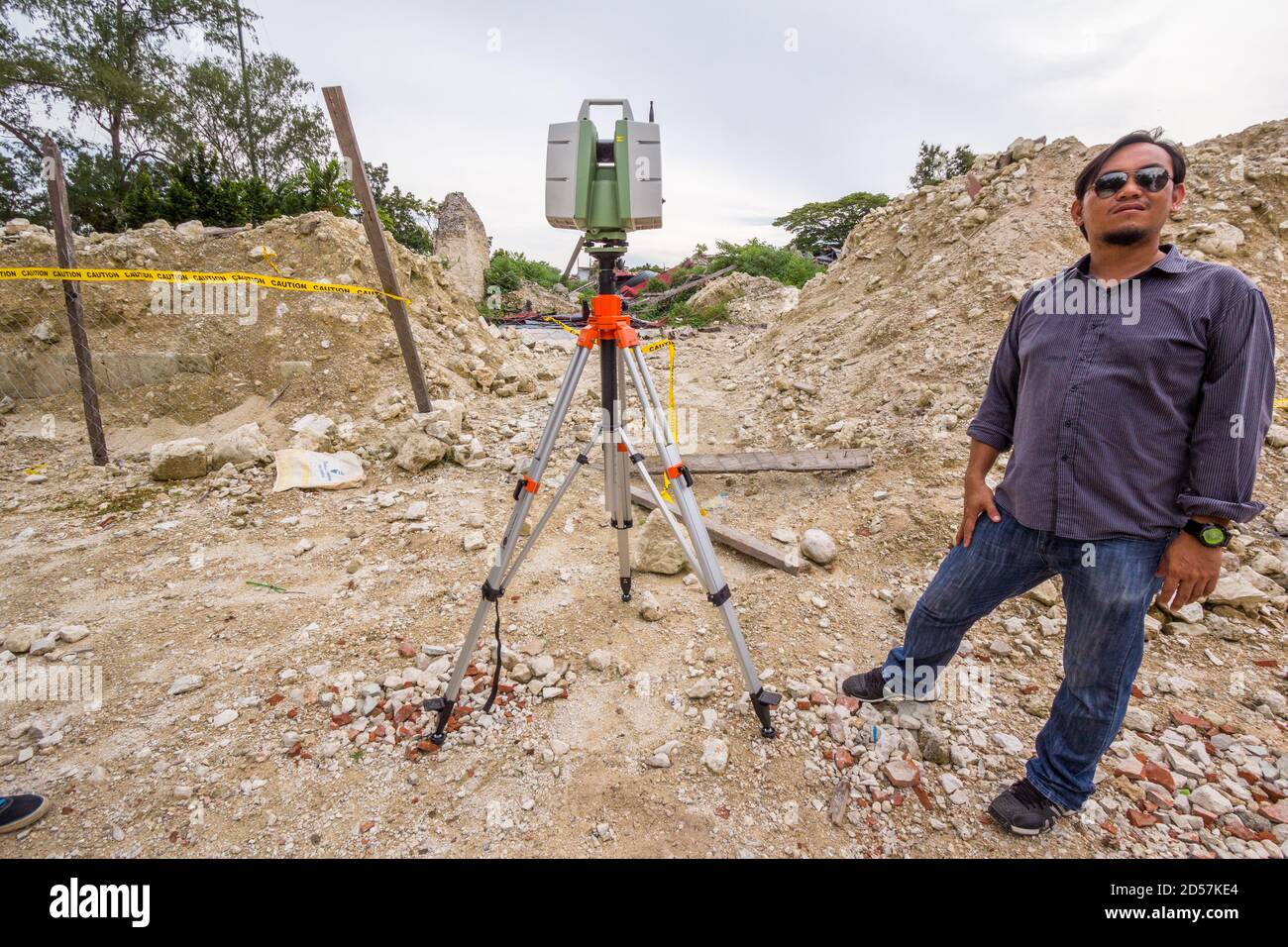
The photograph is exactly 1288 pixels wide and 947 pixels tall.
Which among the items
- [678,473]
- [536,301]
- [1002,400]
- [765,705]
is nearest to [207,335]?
[678,473]

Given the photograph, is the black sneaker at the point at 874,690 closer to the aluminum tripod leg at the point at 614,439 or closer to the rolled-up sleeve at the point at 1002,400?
the rolled-up sleeve at the point at 1002,400

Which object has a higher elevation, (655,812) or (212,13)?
(212,13)

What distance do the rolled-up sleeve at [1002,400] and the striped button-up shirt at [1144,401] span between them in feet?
0.48

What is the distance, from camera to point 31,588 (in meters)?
Result: 3.50

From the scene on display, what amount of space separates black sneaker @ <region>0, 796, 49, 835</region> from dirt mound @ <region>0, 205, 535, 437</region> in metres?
4.69

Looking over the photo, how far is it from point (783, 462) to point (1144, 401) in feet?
9.84

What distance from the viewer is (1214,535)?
152cm

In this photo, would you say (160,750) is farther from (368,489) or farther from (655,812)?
(368,489)

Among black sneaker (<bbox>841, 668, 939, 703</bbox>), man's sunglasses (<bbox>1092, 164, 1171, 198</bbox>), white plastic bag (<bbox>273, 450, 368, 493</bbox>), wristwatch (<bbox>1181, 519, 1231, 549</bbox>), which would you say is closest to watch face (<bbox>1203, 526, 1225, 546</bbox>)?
wristwatch (<bbox>1181, 519, 1231, 549</bbox>)

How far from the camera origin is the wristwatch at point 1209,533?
1521 millimetres

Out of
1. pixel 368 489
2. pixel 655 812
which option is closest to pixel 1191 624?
pixel 655 812

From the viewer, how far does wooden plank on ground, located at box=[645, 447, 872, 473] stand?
4488mm

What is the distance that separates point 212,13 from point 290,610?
21.6m
